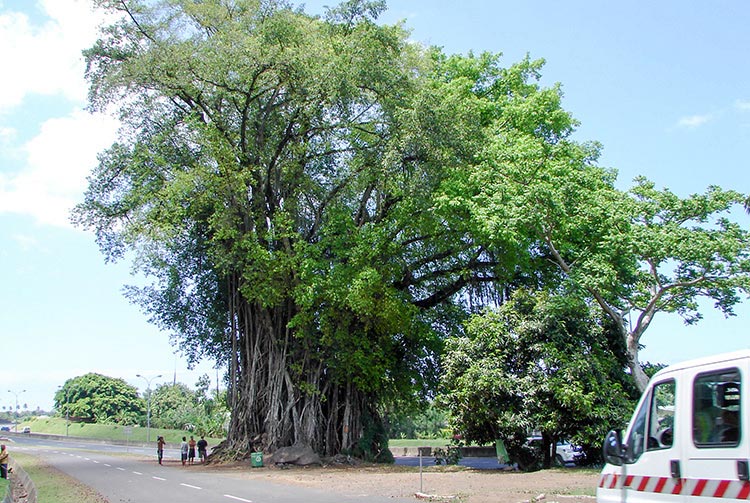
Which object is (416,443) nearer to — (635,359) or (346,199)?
(346,199)

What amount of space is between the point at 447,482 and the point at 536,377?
4.66m

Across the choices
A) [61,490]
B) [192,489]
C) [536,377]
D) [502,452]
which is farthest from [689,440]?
[502,452]

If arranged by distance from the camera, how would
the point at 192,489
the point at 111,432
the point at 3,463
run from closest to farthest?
the point at 192,489 → the point at 3,463 → the point at 111,432

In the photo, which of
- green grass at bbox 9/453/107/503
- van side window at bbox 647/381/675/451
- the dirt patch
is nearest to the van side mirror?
van side window at bbox 647/381/675/451

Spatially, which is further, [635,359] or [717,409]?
[635,359]

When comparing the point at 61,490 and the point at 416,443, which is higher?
the point at 61,490

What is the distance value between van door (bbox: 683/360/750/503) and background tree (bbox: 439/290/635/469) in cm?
1432

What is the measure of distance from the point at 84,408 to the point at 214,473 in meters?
69.2

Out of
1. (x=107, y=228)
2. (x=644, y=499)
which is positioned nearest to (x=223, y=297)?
(x=107, y=228)

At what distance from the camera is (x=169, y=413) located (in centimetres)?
7825

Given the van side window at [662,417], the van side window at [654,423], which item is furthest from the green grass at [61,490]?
the van side window at [662,417]

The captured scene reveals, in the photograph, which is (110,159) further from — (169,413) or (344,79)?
(169,413)

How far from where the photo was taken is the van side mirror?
6.51 meters

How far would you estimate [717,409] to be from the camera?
557 centimetres
